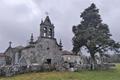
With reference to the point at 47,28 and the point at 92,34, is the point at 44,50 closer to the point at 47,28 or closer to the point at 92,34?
the point at 47,28

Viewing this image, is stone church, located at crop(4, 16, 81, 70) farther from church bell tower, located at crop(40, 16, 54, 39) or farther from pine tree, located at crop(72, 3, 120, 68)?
pine tree, located at crop(72, 3, 120, 68)

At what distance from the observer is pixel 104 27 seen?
148 ft

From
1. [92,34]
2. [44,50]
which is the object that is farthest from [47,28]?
[92,34]

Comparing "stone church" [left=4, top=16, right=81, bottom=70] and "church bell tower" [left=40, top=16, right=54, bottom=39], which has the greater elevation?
"church bell tower" [left=40, top=16, right=54, bottom=39]

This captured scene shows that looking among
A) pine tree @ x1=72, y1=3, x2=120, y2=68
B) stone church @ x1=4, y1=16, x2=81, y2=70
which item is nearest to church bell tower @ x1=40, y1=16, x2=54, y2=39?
stone church @ x1=4, y1=16, x2=81, y2=70

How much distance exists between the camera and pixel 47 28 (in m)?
43.1

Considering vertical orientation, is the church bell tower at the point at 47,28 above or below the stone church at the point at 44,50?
above

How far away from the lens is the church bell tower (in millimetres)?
42594

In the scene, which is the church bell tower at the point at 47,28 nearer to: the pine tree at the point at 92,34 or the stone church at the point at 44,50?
the stone church at the point at 44,50

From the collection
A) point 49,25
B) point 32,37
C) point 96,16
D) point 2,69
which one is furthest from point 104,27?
point 2,69

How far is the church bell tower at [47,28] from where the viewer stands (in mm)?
42594

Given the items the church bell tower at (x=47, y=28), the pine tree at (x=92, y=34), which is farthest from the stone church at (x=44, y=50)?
the pine tree at (x=92, y=34)

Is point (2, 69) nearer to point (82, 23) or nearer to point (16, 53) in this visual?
point (16, 53)

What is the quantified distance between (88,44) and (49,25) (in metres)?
8.67
